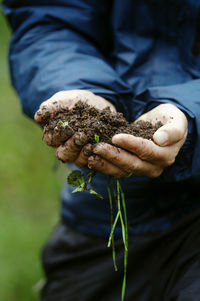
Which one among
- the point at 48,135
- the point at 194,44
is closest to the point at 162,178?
the point at 48,135

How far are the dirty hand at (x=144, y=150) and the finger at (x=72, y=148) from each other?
58 millimetres

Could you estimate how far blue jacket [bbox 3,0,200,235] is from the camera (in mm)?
1677

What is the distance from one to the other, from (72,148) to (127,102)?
567 mm

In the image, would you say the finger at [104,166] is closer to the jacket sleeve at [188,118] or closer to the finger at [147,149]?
the finger at [147,149]

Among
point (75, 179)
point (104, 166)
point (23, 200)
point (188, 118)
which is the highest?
point (188, 118)

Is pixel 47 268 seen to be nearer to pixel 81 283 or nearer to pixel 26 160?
pixel 81 283

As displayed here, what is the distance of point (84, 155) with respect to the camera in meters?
1.27

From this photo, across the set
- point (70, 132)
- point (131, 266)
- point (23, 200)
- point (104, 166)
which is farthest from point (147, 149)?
point (23, 200)

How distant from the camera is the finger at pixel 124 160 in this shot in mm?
1228

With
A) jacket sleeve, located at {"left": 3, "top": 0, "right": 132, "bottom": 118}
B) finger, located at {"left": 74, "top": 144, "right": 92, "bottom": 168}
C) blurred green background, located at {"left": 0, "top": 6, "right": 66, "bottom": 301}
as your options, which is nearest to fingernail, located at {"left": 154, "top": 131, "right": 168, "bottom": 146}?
finger, located at {"left": 74, "top": 144, "right": 92, "bottom": 168}

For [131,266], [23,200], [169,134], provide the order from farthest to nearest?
[23,200] < [131,266] < [169,134]

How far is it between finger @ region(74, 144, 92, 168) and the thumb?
8.7 inches

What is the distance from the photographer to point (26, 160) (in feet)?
11.8

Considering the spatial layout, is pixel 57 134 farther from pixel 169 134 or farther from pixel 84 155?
pixel 169 134
